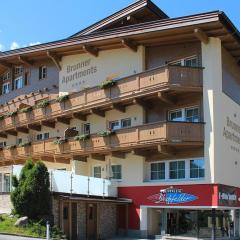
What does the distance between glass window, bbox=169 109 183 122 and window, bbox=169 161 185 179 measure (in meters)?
2.58

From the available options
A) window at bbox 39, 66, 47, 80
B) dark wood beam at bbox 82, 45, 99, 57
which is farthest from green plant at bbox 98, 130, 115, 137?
window at bbox 39, 66, 47, 80

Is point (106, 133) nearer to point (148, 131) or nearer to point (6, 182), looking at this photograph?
point (148, 131)

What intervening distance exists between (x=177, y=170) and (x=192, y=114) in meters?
3.38

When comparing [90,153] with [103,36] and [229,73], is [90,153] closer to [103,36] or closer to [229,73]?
[103,36]

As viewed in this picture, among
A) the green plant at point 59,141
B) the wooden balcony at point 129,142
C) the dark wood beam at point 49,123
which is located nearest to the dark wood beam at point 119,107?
the wooden balcony at point 129,142

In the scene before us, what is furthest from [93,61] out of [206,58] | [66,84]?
[206,58]

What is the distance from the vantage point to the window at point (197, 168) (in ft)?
95.6

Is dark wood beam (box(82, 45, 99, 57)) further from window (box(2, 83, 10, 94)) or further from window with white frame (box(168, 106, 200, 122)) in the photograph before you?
window (box(2, 83, 10, 94))

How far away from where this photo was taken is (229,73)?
3200cm

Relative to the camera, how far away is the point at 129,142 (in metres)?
30.9

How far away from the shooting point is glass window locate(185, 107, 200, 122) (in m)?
30.0

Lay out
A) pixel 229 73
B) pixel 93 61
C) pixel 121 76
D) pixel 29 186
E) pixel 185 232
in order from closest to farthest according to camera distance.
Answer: pixel 29 186, pixel 185 232, pixel 229 73, pixel 121 76, pixel 93 61

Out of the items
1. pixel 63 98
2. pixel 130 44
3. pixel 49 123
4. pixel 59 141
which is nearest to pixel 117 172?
pixel 59 141

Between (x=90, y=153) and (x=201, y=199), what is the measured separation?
8.47 m
